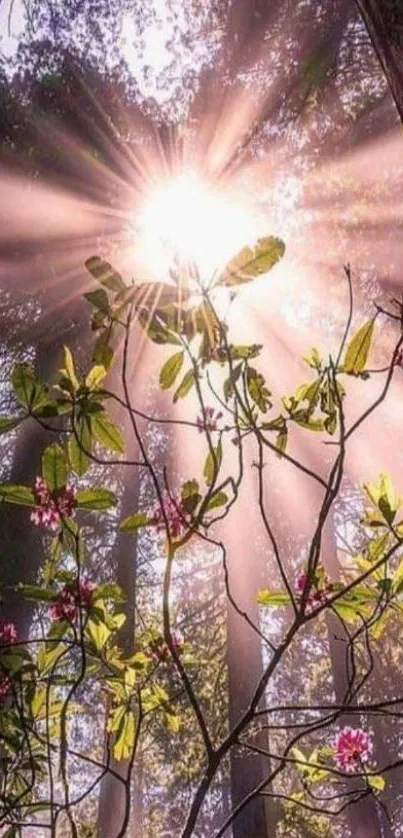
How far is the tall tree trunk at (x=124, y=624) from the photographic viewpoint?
8.35 m

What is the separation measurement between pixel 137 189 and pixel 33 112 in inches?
66.5

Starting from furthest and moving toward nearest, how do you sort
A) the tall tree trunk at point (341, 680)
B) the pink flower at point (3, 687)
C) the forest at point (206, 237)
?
the tall tree trunk at point (341, 680)
the forest at point (206, 237)
the pink flower at point (3, 687)

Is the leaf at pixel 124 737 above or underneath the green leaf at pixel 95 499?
underneath

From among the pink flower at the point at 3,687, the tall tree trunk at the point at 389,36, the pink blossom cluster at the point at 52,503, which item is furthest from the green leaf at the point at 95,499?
the tall tree trunk at the point at 389,36

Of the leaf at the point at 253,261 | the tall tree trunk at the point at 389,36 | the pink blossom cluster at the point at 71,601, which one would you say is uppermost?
the tall tree trunk at the point at 389,36

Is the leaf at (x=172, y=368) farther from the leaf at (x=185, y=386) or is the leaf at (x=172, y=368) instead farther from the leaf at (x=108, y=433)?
the leaf at (x=108, y=433)

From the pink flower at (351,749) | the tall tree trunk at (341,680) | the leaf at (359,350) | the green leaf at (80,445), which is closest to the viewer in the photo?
the leaf at (359,350)

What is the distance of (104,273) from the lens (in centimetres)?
124

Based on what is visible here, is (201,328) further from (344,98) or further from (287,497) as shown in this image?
(287,497)

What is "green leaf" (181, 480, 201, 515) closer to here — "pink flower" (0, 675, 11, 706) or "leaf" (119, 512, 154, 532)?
"leaf" (119, 512, 154, 532)

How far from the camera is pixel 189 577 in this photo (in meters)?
13.3

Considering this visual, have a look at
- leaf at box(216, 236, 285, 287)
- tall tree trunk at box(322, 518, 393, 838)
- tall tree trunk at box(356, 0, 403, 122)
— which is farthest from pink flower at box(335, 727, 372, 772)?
tall tree trunk at box(322, 518, 393, 838)

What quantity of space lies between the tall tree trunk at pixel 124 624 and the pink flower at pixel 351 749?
564cm

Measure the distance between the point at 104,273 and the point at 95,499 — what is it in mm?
619
